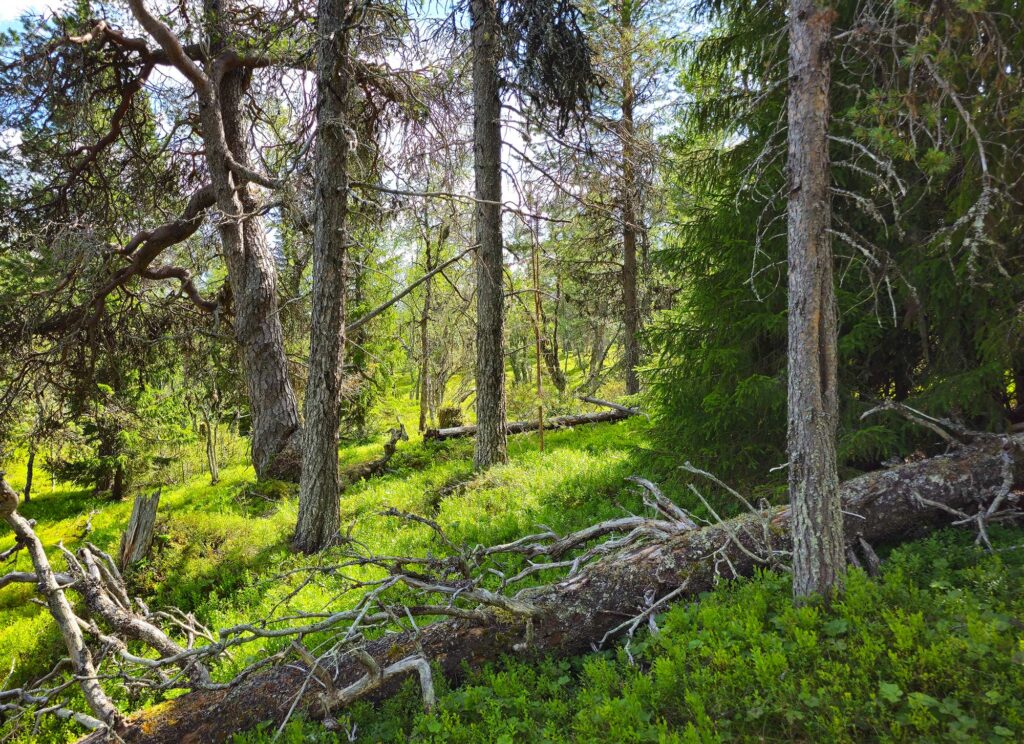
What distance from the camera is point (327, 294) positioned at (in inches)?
288

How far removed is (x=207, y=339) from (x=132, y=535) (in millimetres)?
4727

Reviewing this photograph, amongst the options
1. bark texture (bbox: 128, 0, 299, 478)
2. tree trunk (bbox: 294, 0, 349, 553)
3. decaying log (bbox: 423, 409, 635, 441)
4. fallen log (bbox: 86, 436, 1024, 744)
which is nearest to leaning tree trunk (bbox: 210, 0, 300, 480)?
bark texture (bbox: 128, 0, 299, 478)

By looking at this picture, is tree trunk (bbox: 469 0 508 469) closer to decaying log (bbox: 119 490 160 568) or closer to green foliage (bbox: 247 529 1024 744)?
decaying log (bbox: 119 490 160 568)

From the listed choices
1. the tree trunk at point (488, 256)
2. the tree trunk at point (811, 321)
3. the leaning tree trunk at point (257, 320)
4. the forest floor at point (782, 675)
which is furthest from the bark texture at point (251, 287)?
the tree trunk at point (811, 321)

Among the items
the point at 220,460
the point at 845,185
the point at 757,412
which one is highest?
the point at 845,185

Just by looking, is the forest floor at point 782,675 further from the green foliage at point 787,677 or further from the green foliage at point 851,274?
the green foliage at point 851,274

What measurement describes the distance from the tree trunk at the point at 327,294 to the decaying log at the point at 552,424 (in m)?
6.32

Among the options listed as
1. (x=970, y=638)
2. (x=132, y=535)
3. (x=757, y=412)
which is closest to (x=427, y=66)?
(x=757, y=412)

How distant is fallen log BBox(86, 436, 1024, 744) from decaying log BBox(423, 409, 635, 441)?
28.5 feet

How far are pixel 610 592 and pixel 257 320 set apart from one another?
8.51 m

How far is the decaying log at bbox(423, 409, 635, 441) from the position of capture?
13.5m

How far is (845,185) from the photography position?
17.6 feet

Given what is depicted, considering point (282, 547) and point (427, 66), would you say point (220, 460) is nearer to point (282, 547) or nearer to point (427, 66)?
point (282, 547)

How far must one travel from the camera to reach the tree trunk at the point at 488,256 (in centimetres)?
890
